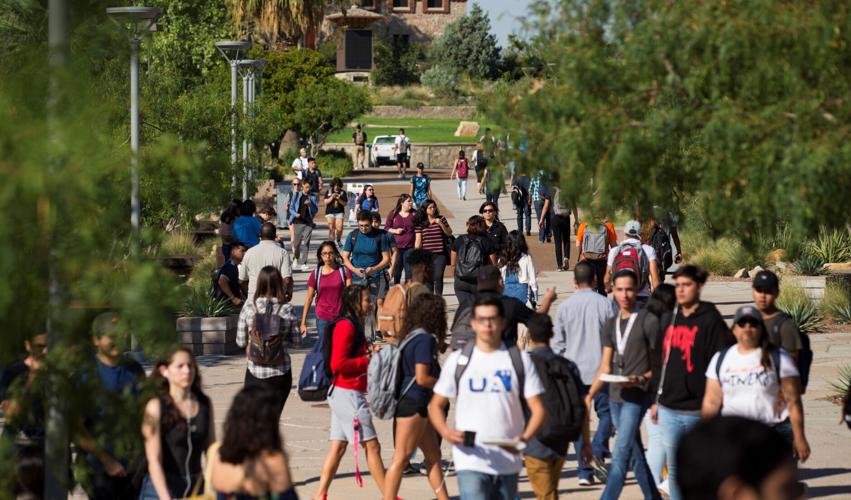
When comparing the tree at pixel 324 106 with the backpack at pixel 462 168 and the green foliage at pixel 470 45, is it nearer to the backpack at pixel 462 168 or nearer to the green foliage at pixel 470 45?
the backpack at pixel 462 168

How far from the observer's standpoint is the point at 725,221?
7.79m

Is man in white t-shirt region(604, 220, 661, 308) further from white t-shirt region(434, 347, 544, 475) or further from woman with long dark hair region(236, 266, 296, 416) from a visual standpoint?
white t-shirt region(434, 347, 544, 475)

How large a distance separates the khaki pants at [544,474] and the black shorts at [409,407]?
0.88m

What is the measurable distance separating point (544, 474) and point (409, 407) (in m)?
1.05

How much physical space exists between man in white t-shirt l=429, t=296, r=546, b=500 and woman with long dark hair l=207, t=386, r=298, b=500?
1.48m

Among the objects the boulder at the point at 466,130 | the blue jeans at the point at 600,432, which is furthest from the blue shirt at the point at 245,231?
the boulder at the point at 466,130

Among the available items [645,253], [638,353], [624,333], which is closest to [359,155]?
[645,253]

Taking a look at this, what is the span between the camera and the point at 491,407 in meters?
7.37

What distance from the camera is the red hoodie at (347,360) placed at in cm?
930

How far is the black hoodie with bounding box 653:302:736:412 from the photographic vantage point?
859 centimetres

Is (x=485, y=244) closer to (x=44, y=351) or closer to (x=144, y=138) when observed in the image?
(x=144, y=138)

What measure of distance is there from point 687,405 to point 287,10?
51239mm

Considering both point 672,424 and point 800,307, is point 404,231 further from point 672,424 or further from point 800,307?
point 672,424

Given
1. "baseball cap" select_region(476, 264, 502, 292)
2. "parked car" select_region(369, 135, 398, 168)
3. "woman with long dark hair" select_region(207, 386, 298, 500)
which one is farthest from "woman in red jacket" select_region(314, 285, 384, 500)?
"parked car" select_region(369, 135, 398, 168)
